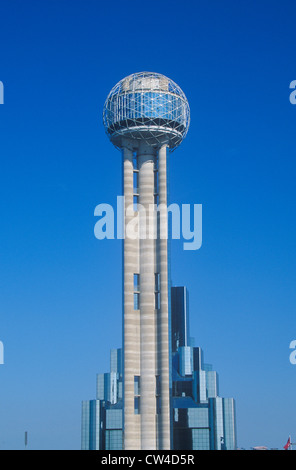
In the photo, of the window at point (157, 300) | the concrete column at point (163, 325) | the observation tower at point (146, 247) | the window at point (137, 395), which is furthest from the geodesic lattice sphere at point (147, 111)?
the window at point (137, 395)

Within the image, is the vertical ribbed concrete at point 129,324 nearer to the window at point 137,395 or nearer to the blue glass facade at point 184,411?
the window at point 137,395

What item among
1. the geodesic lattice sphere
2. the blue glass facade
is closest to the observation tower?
the geodesic lattice sphere

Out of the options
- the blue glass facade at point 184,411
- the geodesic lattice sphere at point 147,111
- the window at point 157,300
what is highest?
the geodesic lattice sphere at point 147,111

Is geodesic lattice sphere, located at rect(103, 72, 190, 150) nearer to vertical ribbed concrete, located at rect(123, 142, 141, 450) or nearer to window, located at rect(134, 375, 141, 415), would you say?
vertical ribbed concrete, located at rect(123, 142, 141, 450)

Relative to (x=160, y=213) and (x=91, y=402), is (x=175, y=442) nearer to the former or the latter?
(x=91, y=402)

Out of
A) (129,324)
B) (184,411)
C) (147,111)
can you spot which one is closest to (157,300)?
(129,324)
